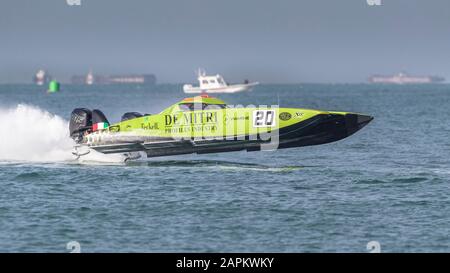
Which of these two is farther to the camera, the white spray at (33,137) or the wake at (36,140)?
the white spray at (33,137)

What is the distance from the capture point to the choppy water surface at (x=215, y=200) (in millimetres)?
15992

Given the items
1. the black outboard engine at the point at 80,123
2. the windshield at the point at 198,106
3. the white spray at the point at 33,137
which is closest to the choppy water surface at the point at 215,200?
the white spray at the point at 33,137

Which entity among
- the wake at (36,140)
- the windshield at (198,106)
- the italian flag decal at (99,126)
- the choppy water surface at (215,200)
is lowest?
the choppy water surface at (215,200)

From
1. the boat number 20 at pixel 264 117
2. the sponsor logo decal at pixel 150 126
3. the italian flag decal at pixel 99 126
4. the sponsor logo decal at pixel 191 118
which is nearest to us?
the boat number 20 at pixel 264 117

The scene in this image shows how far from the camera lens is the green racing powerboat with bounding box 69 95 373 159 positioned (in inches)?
992

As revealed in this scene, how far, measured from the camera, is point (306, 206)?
62.4 feet

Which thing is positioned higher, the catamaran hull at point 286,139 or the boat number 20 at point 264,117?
the boat number 20 at point 264,117

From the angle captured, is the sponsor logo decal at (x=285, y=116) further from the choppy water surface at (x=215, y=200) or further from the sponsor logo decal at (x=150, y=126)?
the sponsor logo decal at (x=150, y=126)

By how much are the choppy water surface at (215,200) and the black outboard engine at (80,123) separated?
0.94 meters

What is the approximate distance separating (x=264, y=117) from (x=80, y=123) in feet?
21.0

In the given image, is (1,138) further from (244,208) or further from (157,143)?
(244,208)

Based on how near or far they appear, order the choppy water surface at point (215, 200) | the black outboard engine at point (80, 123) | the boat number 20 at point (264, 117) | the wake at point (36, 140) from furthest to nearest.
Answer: the wake at point (36, 140), the black outboard engine at point (80, 123), the boat number 20 at point (264, 117), the choppy water surface at point (215, 200)

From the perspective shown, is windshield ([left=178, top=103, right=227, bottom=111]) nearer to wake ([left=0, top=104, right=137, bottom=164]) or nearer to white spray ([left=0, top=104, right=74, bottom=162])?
wake ([left=0, top=104, right=137, bottom=164])
